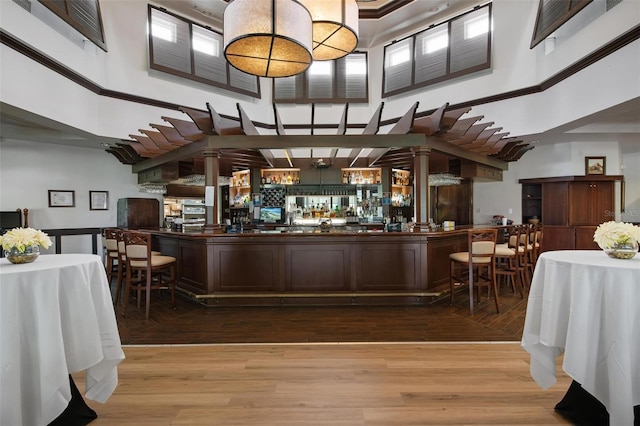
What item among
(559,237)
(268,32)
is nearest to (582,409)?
(268,32)

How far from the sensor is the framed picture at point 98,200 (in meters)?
8.01

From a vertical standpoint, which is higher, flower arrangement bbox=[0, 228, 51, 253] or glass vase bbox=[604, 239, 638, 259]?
flower arrangement bbox=[0, 228, 51, 253]

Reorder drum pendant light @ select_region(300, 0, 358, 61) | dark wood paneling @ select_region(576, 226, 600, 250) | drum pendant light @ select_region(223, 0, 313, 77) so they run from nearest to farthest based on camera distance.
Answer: drum pendant light @ select_region(223, 0, 313, 77)
drum pendant light @ select_region(300, 0, 358, 61)
dark wood paneling @ select_region(576, 226, 600, 250)

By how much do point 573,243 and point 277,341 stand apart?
8211 mm

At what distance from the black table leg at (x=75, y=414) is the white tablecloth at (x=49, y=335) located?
0.35 ft

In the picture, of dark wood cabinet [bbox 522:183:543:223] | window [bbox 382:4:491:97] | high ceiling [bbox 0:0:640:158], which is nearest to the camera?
high ceiling [bbox 0:0:640:158]

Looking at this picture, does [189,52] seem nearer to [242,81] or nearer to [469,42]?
[242,81]

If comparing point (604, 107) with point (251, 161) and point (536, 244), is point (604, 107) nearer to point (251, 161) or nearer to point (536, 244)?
point (536, 244)

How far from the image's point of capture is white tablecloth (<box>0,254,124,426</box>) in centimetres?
162

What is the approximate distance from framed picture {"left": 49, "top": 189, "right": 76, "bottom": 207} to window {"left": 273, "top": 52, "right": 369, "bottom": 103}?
5.64 meters

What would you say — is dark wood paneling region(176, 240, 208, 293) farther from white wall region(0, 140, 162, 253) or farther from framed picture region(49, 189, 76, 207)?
framed picture region(49, 189, 76, 207)

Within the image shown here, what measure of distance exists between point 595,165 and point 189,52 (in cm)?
1037

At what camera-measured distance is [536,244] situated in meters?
5.55

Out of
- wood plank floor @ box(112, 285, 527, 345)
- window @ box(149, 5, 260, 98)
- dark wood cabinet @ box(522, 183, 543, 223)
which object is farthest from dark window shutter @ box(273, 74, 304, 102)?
dark wood cabinet @ box(522, 183, 543, 223)
